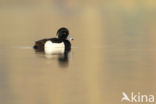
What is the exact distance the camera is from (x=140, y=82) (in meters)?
14.8

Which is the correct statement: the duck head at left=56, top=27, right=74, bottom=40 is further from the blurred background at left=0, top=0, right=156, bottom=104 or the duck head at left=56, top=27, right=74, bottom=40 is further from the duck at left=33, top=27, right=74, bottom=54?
the duck at left=33, top=27, right=74, bottom=54

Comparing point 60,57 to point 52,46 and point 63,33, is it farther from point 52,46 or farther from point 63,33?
Result: point 63,33

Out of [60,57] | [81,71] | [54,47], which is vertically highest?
[54,47]

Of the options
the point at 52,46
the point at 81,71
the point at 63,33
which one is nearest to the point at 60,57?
the point at 52,46

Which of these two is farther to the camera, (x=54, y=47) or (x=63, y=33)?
(x=63, y=33)

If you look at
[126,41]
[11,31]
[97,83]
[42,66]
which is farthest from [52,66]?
[11,31]

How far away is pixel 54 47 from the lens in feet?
71.2

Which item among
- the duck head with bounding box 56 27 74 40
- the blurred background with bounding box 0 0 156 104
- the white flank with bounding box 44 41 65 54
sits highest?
the duck head with bounding box 56 27 74 40

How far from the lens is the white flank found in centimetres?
2099

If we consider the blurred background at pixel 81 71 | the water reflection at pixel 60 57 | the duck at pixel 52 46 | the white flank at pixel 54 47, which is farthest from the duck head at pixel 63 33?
the water reflection at pixel 60 57

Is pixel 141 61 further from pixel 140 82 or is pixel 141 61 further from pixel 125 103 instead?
pixel 125 103

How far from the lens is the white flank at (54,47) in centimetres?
2099

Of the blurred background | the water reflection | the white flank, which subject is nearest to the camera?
the blurred background

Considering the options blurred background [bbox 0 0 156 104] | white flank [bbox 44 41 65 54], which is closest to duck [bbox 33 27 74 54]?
white flank [bbox 44 41 65 54]
